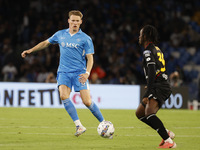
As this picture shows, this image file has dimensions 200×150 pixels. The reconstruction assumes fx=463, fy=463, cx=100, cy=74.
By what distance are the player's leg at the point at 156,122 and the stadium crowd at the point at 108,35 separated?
38.6ft

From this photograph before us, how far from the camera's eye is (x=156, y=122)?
7160mm

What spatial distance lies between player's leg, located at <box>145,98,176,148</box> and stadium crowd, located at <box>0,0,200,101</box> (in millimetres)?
11778

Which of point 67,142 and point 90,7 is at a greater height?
point 90,7

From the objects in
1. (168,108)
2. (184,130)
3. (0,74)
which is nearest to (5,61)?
(0,74)

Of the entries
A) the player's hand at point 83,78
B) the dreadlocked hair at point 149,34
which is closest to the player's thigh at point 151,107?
the dreadlocked hair at point 149,34

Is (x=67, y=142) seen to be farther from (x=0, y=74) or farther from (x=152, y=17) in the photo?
(x=152, y=17)

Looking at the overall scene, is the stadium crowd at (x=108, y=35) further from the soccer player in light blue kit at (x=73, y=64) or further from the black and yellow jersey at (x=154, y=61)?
the black and yellow jersey at (x=154, y=61)

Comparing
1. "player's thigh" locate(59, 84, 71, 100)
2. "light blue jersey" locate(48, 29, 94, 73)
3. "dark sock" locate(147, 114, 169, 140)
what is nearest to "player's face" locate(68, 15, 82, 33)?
"light blue jersey" locate(48, 29, 94, 73)

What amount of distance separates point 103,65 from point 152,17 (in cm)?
498

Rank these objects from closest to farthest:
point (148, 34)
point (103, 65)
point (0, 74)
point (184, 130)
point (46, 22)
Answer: point (148, 34), point (184, 130), point (0, 74), point (103, 65), point (46, 22)

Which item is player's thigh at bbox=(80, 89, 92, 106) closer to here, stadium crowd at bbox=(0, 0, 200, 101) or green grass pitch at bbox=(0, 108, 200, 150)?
green grass pitch at bbox=(0, 108, 200, 150)

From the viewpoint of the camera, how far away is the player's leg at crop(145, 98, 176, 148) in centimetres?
710

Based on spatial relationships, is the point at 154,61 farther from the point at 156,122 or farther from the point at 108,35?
the point at 108,35

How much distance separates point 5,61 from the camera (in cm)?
2075
